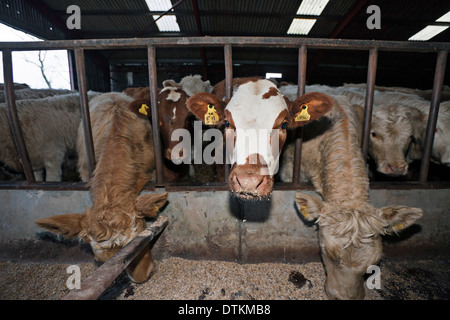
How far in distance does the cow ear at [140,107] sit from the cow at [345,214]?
6.24 feet

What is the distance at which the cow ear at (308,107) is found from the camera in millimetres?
2152

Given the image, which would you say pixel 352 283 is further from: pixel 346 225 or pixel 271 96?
pixel 271 96

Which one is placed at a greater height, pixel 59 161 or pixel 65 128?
pixel 65 128

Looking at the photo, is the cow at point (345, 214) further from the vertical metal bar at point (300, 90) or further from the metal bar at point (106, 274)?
the metal bar at point (106, 274)

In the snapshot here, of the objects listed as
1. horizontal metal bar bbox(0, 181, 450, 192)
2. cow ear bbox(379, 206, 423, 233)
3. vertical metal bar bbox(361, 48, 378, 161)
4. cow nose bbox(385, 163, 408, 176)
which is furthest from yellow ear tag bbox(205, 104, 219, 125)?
cow nose bbox(385, 163, 408, 176)

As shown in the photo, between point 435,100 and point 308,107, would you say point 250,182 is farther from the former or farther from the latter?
point 435,100

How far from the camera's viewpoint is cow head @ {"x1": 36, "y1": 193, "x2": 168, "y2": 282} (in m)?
1.86

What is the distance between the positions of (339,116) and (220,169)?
5.99 feet

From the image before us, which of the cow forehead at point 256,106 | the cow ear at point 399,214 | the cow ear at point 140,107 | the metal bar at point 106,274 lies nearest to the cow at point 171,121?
the cow ear at point 140,107

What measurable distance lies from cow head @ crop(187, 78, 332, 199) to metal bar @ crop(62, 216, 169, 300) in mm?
883

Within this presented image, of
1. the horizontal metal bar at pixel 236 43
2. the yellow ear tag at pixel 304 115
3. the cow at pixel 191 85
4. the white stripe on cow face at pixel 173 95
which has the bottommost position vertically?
the yellow ear tag at pixel 304 115

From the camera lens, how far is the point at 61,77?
14.9 meters

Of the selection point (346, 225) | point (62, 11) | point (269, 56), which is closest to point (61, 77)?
point (62, 11)

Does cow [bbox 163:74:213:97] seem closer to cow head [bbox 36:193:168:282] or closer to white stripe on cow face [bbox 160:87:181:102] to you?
white stripe on cow face [bbox 160:87:181:102]
